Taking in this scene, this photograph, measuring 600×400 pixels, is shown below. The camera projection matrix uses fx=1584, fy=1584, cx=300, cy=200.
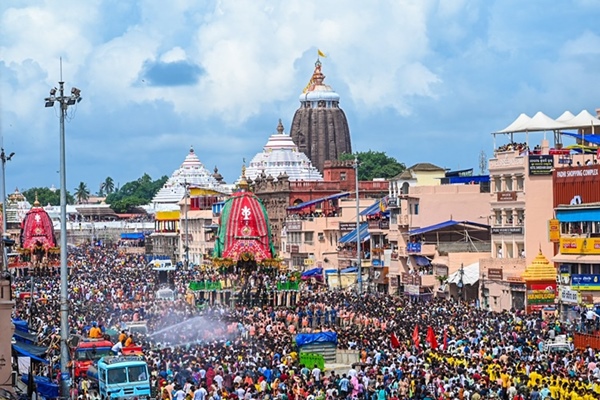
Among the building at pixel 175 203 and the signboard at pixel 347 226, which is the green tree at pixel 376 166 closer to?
the building at pixel 175 203

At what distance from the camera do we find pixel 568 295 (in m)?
54.7

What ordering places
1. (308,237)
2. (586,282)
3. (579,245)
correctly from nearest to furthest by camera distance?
(586,282) < (579,245) < (308,237)

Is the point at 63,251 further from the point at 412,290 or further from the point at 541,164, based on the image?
the point at 412,290

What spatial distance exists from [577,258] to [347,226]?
3775 cm

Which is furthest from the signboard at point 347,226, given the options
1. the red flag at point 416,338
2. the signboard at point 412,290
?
the red flag at point 416,338

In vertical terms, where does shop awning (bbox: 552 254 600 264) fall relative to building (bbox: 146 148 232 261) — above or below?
below

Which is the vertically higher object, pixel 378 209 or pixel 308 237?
pixel 378 209

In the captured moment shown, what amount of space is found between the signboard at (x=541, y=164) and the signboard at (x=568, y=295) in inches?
332

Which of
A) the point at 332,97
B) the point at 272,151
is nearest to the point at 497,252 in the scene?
the point at 272,151

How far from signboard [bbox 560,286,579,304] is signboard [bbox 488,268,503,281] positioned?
19.7ft

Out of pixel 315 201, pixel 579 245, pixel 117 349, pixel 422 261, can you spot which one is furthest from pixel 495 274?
pixel 315 201

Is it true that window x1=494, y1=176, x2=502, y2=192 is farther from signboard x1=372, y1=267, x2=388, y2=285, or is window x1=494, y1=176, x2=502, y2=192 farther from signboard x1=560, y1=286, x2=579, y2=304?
signboard x1=372, y1=267, x2=388, y2=285

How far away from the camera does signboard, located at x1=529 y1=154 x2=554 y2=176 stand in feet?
206

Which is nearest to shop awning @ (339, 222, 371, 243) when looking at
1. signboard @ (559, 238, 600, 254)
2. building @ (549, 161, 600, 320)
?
building @ (549, 161, 600, 320)
